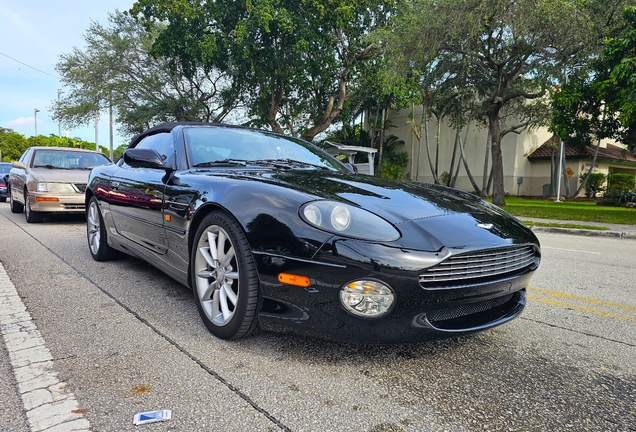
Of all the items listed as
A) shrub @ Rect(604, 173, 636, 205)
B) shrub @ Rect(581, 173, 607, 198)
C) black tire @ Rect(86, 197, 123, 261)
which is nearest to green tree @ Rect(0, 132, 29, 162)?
shrub @ Rect(581, 173, 607, 198)

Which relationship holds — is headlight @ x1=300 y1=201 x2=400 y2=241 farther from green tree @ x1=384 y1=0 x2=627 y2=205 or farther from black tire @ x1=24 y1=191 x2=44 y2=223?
green tree @ x1=384 y1=0 x2=627 y2=205

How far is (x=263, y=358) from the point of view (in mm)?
2344

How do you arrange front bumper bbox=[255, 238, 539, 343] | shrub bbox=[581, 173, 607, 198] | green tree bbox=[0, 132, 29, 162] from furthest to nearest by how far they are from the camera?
green tree bbox=[0, 132, 29, 162] → shrub bbox=[581, 173, 607, 198] → front bumper bbox=[255, 238, 539, 343]

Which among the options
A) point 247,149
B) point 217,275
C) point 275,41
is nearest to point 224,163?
point 247,149

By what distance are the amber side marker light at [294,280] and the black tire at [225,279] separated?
0.19 metres

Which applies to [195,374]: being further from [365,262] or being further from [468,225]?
[468,225]

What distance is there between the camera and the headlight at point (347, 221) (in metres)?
2.12

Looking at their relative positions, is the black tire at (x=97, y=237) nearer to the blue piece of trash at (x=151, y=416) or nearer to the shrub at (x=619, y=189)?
the blue piece of trash at (x=151, y=416)

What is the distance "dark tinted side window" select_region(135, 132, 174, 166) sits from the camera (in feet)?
11.4

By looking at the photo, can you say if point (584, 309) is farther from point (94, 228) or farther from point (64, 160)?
point (64, 160)

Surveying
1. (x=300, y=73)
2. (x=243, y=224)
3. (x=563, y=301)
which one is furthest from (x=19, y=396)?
(x=300, y=73)

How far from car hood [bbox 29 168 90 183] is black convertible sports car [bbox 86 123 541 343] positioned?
584 centimetres

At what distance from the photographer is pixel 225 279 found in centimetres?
254

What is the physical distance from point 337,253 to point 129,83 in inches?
980
